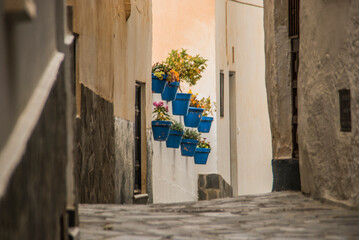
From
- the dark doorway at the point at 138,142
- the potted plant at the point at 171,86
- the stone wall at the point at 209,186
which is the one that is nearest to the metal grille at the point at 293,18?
the dark doorway at the point at 138,142

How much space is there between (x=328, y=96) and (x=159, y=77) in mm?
6573

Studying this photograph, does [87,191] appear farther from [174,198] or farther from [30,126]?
[174,198]

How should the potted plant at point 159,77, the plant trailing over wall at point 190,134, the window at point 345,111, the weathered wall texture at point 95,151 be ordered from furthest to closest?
the plant trailing over wall at point 190,134
the potted plant at point 159,77
the weathered wall texture at point 95,151
the window at point 345,111

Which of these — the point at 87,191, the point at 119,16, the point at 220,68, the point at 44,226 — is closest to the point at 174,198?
the point at 220,68

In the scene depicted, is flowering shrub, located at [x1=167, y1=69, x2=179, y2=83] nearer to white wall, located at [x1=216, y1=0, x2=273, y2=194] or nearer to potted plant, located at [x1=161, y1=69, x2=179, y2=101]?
potted plant, located at [x1=161, y1=69, x2=179, y2=101]

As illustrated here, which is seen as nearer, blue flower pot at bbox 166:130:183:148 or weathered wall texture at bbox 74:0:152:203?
weathered wall texture at bbox 74:0:152:203

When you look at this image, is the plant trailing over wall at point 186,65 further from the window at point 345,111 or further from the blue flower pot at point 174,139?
the window at point 345,111

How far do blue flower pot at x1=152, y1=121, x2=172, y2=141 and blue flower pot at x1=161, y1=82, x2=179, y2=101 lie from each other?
2.81 feet

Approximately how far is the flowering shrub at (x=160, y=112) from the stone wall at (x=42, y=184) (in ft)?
32.9

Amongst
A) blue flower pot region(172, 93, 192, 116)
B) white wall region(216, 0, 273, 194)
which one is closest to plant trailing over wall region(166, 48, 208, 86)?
blue flower pot region(172, 93, 192, 116)

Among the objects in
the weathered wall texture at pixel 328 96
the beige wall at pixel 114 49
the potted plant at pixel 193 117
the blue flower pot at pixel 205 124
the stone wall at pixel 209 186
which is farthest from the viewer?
the stone wall at pixel 209 186

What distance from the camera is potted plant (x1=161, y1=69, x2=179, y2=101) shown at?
1357 centimetres

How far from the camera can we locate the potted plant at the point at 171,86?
13570 mm

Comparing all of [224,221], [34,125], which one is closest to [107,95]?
[224,221]
